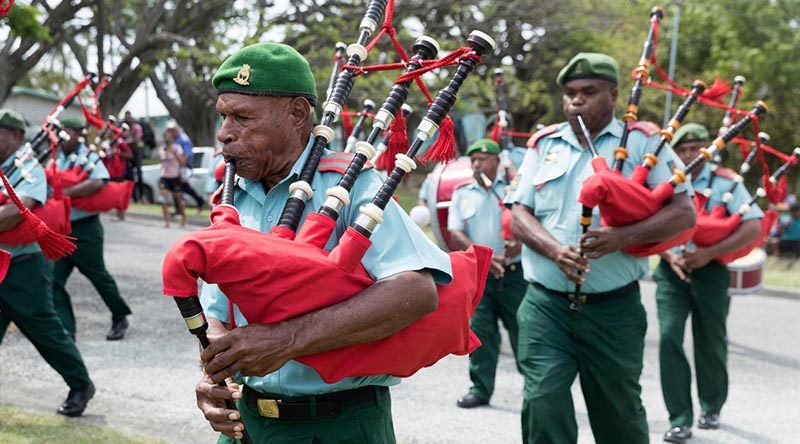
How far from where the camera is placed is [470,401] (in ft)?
21.1

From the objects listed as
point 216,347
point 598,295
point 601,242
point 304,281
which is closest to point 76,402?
point 598,295

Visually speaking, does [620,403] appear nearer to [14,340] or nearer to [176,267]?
[176,267]

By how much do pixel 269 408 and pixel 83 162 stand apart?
561cm

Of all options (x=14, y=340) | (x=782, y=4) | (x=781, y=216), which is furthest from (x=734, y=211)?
(x=782, y=4)

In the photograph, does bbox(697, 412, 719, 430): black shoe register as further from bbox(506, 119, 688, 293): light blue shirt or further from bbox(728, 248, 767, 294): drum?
bbox(728, 248, 767, 294): drum

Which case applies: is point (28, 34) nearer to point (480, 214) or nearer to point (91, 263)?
point (91, 263)

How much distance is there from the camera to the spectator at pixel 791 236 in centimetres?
1622

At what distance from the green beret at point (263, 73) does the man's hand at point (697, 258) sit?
4.33m

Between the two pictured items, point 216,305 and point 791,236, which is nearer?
point 216,305

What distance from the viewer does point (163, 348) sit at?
25.4 ft

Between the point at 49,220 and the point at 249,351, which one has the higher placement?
the point at 249,351

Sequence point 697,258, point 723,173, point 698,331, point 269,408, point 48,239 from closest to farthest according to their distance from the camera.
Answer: point 269,408
point 48,239
point 697,258
point 698,331
point 723,173

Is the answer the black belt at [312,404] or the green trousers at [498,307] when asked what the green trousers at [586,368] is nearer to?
the black belt at [312,404]

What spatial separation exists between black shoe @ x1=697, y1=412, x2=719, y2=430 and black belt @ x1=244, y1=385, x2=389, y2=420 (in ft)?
13.3
